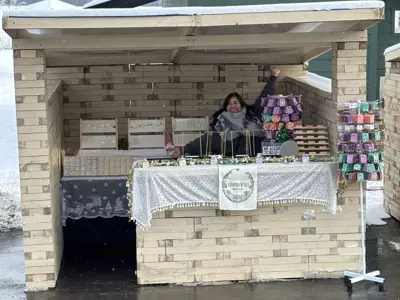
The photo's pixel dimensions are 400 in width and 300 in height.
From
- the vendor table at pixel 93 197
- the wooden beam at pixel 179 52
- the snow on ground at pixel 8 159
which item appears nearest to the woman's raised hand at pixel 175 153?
the vendor table at pixel 93 197

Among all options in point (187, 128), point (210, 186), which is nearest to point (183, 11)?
point (210, 186)

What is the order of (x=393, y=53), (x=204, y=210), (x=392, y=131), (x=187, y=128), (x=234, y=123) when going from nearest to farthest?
(x=204, y=210), (x=234, y=123), (x=393, y=53), (x=187, y=128), (x=392, y=131)

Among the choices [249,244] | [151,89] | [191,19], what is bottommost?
[249,244]

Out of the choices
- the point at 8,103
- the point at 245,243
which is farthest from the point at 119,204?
the point at 8,103

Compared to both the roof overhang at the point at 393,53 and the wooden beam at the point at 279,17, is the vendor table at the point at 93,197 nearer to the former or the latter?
the wooden beam at the point at 279,17

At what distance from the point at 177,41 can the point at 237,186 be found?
166 centimetres

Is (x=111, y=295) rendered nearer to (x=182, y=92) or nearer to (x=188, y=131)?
(x=188, y=131)

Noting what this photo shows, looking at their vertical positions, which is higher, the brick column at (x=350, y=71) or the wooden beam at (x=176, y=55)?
the wooden beam at (x=176, y=55)

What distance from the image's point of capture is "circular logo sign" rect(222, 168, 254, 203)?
24.5ft

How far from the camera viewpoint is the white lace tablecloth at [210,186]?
7.47 metres

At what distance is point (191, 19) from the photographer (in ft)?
22.3

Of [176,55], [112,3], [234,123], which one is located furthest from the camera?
[176,55]

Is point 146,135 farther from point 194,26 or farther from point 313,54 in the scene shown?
point 194,26

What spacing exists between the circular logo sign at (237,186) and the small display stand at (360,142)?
997 mm
